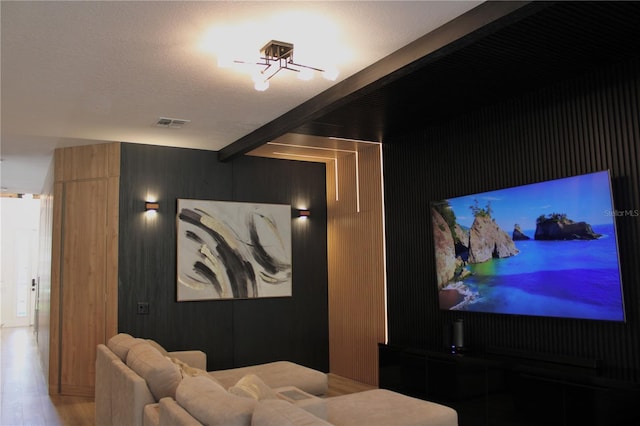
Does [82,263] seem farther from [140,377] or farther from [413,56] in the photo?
[413,56]

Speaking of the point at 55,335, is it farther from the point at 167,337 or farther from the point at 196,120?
the point at 196,120

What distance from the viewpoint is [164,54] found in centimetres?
366

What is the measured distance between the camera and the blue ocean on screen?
3789 mm

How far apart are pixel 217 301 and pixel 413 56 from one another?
4147 mm

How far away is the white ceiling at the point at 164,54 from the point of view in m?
3.07

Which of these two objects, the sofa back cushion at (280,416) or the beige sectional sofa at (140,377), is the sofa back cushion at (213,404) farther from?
the beige sectional sofa at (140,377)

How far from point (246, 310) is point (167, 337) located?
1015mm

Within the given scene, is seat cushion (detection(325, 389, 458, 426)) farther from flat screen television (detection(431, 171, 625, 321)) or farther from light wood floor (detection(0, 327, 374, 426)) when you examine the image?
light wood floor (detection(0, 327, 374, 426))

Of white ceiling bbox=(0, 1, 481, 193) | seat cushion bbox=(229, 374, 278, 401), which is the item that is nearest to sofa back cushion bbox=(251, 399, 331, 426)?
seat cushion bbox=(229, 374, 278, 401)

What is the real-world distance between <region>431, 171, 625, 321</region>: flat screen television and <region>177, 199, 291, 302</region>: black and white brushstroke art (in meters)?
2.38

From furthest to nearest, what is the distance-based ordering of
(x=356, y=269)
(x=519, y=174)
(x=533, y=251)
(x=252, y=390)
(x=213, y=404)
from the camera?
(x=356, y=269) → (x=519, y=174) → (x=533, y=251) → (x=252, y=390) → (x=213, y=404)

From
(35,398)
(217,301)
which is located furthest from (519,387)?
(35,398)

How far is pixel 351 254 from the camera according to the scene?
6.87 meters

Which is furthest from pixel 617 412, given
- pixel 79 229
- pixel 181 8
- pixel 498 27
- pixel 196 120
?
pixel 79 229
